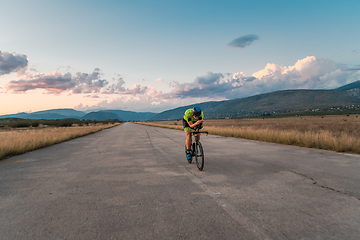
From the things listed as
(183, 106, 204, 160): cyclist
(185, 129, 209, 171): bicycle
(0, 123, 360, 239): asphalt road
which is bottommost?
(0, 123, 360, 239): asphalt road

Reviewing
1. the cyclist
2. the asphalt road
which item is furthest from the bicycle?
the asphalt road

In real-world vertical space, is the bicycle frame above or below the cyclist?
below

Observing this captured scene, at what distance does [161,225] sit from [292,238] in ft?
5.80

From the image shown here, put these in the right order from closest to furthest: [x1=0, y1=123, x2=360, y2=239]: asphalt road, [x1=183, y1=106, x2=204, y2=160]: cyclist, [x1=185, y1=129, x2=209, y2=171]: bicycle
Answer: [x1=0, y1=123, x2=360, y2=239]: asphalt road
[x1=183, y1=106, x2=204, y2=160]: cyclist
[x1=185, y1=129, x2=209, y2=171]: bicycle

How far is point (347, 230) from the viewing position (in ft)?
9.05

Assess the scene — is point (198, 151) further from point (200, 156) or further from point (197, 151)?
point (200, 156)

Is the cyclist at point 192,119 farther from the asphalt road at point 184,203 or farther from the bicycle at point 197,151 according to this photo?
the asphalt road at point 184,203

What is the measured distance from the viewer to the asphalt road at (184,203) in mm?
2799

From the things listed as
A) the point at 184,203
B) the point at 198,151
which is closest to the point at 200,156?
the point at 198,151

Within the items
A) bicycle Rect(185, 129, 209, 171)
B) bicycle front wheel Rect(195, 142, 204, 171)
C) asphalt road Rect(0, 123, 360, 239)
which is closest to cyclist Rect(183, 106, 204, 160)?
bicycle Rect(185, 129, 209, 171)

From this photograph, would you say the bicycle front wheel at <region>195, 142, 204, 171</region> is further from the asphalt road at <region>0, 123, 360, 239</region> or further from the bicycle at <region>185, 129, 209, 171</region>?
the asphalt road at <region>0, 123, 360, 239</region>

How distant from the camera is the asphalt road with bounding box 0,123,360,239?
2.80m

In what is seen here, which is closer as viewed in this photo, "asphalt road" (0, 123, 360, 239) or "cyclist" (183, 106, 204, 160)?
"asphalt road" (0, 123, 360, 239)

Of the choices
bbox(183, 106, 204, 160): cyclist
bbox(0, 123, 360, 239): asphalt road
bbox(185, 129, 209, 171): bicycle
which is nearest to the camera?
bbox(0, 123, 360, 239): asphalt road
